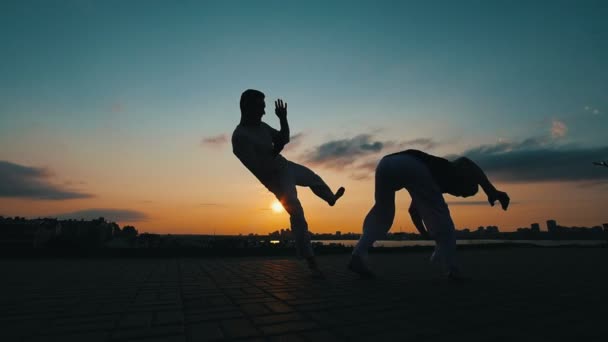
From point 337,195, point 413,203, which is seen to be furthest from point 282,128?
point 413,203

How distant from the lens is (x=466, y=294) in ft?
8.61

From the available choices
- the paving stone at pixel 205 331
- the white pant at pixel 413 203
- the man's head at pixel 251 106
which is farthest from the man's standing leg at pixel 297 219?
the paving stone at pixel 205 331

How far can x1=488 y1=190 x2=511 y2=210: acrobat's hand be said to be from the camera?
3160 mm

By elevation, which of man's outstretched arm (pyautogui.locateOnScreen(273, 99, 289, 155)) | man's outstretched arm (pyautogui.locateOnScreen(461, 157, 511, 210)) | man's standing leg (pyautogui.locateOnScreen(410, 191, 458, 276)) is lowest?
man's standing leg (pyautogui.locateOnScreen(410, 191, 458, 276))

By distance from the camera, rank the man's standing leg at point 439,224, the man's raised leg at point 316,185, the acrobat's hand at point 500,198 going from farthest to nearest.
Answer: the man's raised leg at point 316,185 < the man's standing leg at point 439,224 < the acrobat's hand at point 500,198

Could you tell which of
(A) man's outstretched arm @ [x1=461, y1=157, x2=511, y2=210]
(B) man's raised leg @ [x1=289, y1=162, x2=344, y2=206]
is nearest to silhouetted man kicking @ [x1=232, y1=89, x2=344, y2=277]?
(B) man's raised leg @ [x1=289, y1=162, x2=344, y2=206]

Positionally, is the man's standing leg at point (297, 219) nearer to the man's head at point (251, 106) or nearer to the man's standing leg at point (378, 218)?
the man's standing leg at point (378, 218)

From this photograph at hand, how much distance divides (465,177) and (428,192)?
1.42ft

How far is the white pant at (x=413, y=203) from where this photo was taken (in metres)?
3.33

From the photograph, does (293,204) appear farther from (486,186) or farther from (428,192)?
(486,186)

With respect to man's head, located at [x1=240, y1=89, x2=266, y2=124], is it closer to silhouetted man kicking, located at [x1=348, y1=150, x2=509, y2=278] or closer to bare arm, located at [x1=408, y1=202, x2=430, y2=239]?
silhouetted man kicking, located at [x1=348, y1=150, x2=509, y2=278]

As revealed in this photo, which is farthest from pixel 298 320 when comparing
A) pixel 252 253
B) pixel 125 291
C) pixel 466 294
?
pixel 252 253

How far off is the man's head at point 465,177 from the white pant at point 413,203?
0.25m

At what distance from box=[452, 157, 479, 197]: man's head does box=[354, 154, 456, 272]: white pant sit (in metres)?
0.25
